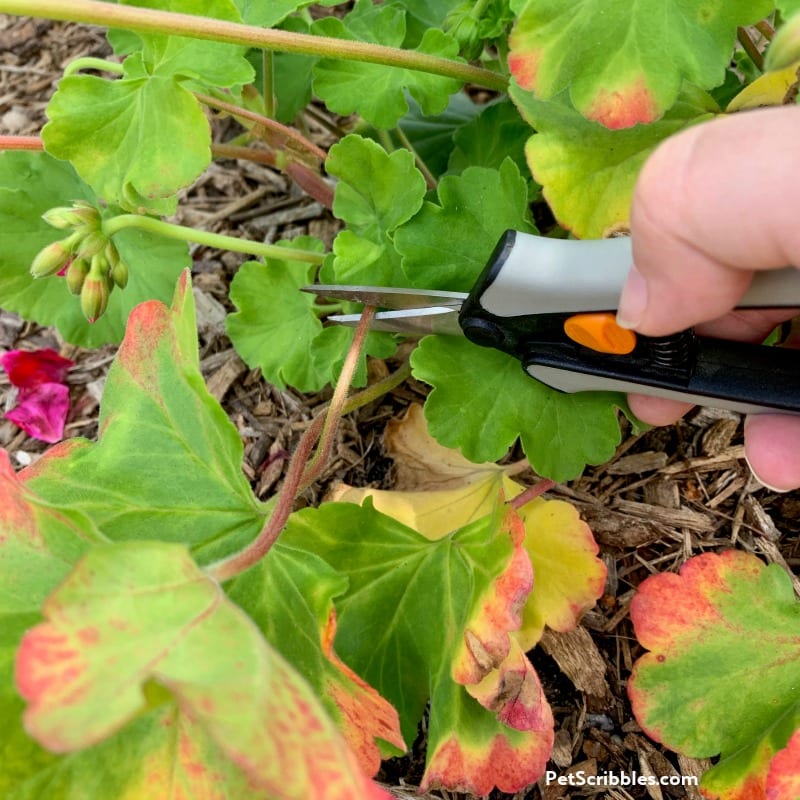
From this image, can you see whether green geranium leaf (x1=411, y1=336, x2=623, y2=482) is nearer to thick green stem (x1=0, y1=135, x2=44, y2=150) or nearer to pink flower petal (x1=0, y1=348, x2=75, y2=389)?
thick green stem (x1=0, y1=135, x2=44, y2=150)

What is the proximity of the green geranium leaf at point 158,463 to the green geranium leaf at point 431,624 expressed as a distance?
9 cm

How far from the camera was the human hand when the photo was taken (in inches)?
28.1

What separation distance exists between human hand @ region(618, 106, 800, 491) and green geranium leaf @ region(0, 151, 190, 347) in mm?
800

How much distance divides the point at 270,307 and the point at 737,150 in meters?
0.81

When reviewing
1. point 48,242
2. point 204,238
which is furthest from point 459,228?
point 48,242

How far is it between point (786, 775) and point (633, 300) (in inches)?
21.6

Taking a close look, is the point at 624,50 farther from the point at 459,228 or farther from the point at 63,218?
the point at 63,218

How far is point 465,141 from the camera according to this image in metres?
1.38

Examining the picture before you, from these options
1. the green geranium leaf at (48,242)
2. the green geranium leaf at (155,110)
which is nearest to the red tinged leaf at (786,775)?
the green geranium leaf at (155,110)

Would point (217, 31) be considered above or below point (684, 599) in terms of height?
above

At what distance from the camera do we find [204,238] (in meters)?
1.21

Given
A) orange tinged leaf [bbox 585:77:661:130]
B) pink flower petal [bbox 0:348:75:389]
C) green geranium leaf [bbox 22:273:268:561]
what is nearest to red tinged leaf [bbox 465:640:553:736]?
green geranium leaf [bbox 22:273:268:561]

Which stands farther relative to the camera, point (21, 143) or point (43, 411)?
point (43, 411)

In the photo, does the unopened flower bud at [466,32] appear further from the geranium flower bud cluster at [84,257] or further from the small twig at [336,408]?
the geranium flower bud cluster at [84,257]
